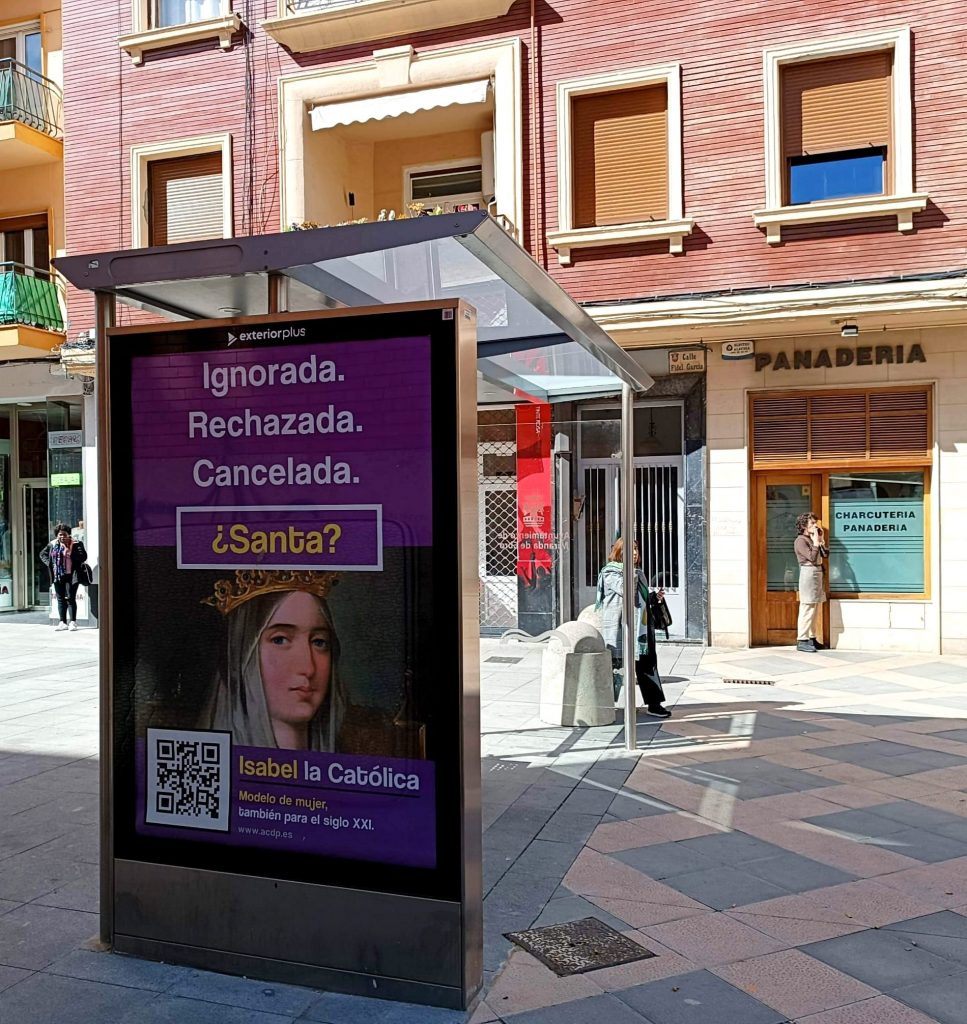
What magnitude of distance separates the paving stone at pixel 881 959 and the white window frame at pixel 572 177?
9.92 m

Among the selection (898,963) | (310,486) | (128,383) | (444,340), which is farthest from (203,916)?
(898,963)

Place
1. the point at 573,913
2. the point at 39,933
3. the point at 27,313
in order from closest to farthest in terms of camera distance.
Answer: the point at 39,933
the point at 573,913
the point at 27,313

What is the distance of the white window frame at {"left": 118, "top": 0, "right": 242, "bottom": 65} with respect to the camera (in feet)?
48.1

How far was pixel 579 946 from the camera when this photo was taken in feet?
13.4

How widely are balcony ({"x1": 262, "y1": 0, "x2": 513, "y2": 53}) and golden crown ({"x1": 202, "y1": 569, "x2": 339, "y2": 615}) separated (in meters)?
11.7

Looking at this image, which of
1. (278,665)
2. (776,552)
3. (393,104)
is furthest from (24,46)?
(278,665)

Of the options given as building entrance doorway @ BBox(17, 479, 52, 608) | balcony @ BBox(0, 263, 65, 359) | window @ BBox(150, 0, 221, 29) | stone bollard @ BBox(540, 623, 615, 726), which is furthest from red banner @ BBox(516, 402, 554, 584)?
building entrance doorway @ BBox(17, 479, 52, 608)

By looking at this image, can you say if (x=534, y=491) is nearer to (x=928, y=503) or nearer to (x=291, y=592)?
(x=928, y=503)

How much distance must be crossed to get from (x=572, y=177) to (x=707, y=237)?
201cm

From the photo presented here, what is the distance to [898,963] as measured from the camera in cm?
393

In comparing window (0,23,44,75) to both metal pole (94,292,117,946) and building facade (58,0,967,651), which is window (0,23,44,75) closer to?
building facade (58,0,967,651)

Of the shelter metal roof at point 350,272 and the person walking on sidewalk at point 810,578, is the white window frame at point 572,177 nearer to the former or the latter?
the person walking on sidewalk at point 810,578

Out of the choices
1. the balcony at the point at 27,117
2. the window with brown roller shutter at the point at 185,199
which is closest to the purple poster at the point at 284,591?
the window with brown roller shutter at the point at 185,199

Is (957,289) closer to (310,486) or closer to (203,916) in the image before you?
(310,486)
